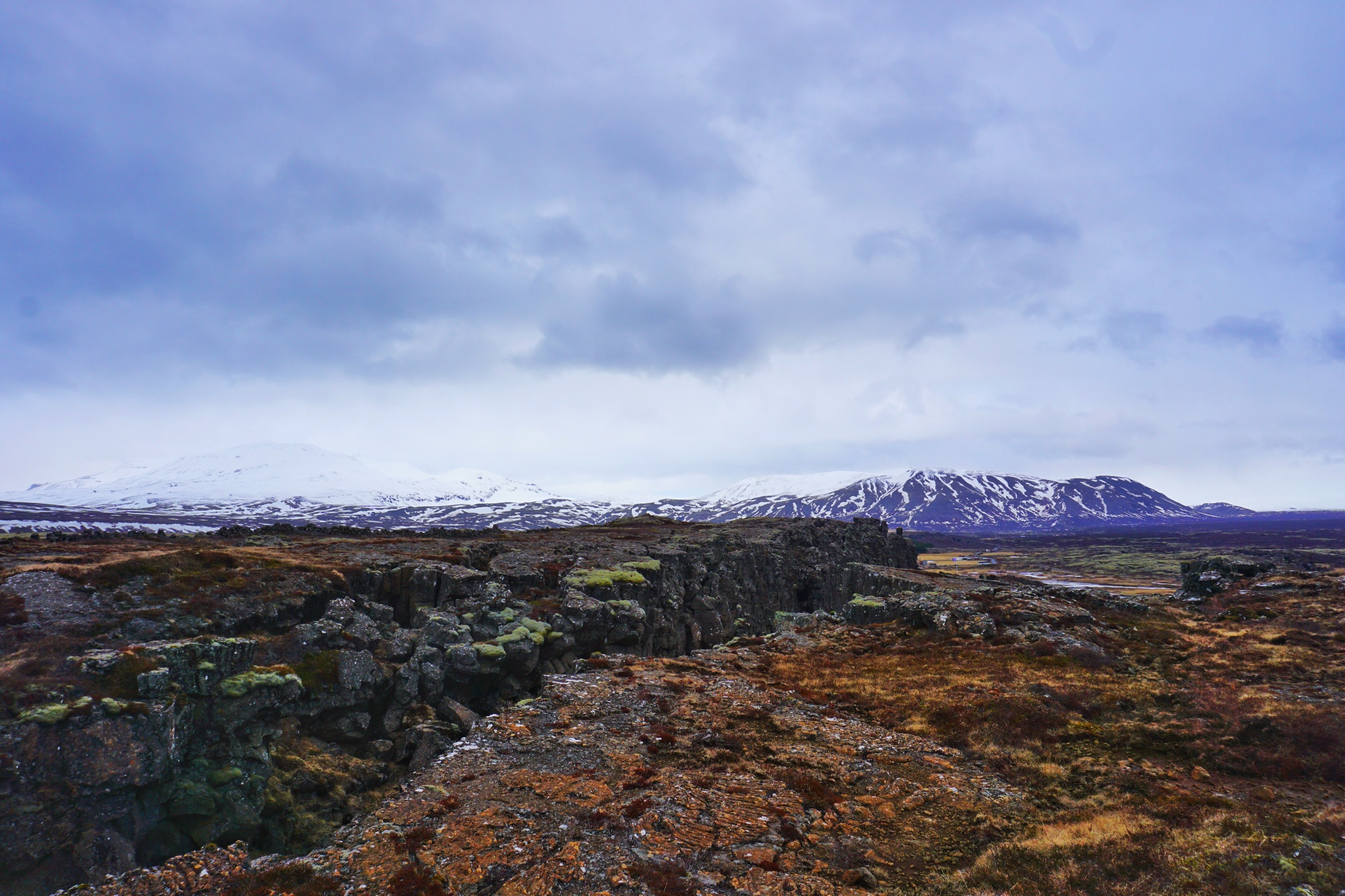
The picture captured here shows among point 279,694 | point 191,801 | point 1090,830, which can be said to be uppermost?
point 279,694

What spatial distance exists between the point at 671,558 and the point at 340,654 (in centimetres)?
3430

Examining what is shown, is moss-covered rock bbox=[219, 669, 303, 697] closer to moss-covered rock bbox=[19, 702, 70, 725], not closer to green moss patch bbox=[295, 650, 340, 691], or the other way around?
green moss patch bbox=[295, 650, 340, 691]

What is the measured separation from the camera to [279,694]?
73.7 feet

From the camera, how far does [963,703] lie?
26984 millimetres

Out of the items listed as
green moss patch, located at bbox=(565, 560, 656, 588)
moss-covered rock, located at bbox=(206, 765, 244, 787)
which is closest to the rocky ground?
moss-covered rock, located at bbox=(206, 765, 244, 787)

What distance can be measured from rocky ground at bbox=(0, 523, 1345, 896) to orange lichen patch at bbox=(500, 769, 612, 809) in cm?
11

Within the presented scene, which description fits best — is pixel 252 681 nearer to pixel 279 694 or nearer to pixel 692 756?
pixel 279 694

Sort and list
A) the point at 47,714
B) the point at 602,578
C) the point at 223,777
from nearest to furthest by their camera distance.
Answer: the point at 47,714 < the point at 223,777 < the point at 602,578

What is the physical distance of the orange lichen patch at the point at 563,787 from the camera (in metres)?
17.5

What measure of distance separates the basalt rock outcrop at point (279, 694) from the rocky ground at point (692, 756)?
125mm

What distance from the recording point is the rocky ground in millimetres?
13984

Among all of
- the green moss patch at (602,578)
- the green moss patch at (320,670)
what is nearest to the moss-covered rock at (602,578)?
the green moss patch at (602,578)

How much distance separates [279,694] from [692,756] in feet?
57.5

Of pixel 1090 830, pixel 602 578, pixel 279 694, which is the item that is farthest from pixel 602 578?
pixel 1090 830
